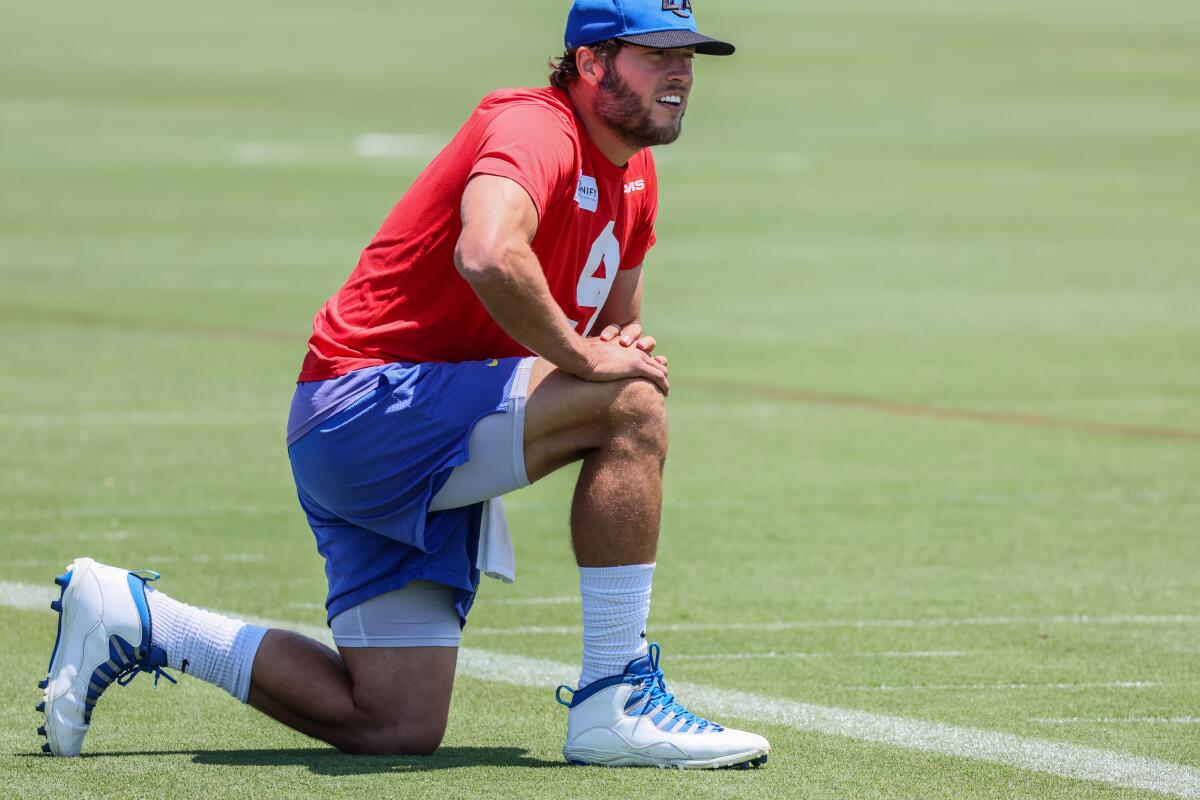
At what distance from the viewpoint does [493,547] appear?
5.38m

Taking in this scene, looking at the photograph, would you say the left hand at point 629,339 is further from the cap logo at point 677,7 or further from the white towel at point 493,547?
the cap logo at point 677,7

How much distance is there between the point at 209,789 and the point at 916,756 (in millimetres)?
1778

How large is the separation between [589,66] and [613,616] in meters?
1.46

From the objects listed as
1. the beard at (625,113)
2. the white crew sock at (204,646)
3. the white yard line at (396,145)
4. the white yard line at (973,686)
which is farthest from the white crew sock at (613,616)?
the white yard line at (396,145)

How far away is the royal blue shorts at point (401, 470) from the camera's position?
5.16 meters

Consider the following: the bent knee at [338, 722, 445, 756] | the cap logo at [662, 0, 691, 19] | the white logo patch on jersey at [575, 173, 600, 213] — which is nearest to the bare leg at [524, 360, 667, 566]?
the white logo patch on jersey at [575, 173, 600, 213]

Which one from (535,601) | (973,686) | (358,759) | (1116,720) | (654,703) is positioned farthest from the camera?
(535,601)

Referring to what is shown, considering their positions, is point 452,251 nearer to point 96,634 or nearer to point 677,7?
point 677,7

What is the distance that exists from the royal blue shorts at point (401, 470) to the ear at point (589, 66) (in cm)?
79

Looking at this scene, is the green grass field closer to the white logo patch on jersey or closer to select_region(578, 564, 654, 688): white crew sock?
select_region(578, 564, 654, 688): white crew sock

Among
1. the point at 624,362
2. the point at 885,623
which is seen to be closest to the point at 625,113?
the point at 624,362

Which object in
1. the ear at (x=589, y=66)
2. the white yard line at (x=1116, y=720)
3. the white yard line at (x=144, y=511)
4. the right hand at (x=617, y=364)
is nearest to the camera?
the right hand at (x=617, y=364)

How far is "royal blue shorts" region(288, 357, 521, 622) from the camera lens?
5.16m

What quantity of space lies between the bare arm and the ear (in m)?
0.56
